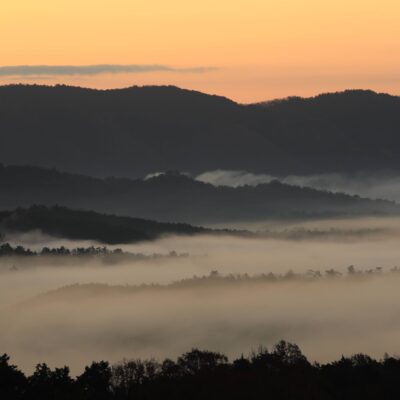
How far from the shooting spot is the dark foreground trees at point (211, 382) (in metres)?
121

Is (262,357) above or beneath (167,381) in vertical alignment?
above

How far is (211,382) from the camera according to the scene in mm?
136875

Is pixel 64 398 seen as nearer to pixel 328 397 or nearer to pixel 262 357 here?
pixel 328 397

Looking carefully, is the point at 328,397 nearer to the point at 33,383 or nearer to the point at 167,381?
the point at 167,381

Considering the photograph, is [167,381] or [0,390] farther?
[167,381]

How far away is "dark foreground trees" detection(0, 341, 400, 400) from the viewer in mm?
120688

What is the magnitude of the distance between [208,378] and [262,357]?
3442cm

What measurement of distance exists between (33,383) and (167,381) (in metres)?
20.5

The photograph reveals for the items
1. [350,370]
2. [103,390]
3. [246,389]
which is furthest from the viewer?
[350,370]

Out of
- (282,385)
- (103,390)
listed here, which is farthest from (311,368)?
(103,390)

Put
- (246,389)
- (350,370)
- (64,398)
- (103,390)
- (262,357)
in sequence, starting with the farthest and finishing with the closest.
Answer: (262,357), (350,370), (246,389), (103,390), (64,398)

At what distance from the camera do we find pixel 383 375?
155 meters

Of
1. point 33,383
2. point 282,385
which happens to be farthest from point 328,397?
point 33,383

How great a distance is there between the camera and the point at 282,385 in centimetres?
Result: 14112
